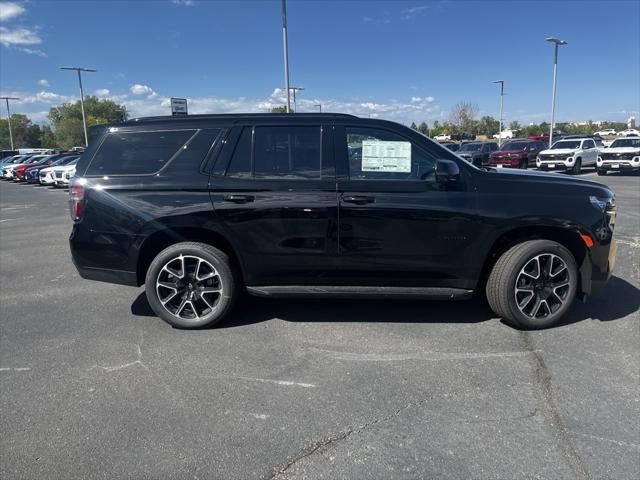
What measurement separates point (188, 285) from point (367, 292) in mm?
1664

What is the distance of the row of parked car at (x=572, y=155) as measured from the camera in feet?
71.2

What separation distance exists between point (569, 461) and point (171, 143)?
3.85m

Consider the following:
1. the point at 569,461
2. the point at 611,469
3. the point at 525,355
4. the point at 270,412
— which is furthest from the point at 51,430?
the point at 525,355

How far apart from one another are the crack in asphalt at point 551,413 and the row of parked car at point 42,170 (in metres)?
18.9

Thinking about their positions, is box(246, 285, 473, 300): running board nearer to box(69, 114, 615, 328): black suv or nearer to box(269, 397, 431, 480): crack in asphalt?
box(69, 114, 615, 328): black suv

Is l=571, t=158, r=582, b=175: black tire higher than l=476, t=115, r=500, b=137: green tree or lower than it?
lower

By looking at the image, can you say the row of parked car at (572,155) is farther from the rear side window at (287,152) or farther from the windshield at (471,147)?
the rear side window at (287,152)

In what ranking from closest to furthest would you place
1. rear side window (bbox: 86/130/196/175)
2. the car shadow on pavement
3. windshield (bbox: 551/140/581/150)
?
rear side window (bbox: 86/130/196/175)
the car shadow on pavement
windshield (bbox: 551/140/581/150)

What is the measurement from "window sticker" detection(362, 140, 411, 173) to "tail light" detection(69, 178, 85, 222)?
8.47 ft

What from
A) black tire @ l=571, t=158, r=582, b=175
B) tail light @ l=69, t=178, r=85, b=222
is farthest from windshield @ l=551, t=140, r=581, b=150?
tail light @ l=69, t=178, r=85, b=222

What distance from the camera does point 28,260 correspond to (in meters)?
7.22

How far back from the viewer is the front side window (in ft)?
13.3

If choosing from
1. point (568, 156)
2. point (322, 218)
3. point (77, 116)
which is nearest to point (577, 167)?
point (568, 156)

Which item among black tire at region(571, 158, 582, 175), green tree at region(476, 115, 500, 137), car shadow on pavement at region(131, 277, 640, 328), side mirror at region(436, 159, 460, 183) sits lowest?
car shadow on pavement at region(131, 277, 640, 328)
